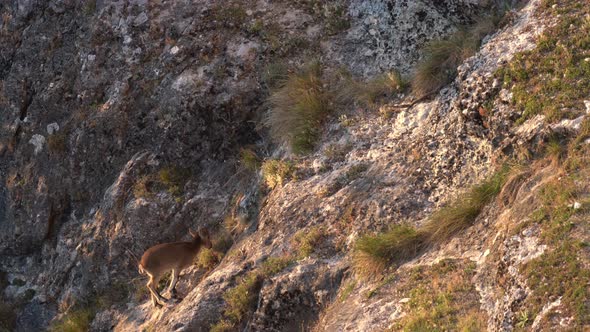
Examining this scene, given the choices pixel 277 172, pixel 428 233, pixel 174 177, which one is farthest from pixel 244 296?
pixel 174 177

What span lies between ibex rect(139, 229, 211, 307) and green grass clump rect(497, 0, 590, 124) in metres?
4.48

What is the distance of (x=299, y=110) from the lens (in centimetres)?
1116

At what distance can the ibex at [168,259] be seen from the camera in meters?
10.7

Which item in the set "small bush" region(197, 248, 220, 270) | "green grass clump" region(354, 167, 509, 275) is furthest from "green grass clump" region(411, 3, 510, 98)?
"small bush" region(197, 248, 220, 270)

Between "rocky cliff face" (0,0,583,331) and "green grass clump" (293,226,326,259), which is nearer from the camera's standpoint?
"rocky cliff face" (0,0,583,331)

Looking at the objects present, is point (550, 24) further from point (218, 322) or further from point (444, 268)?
point (218, 322)

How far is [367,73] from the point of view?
11.5 metres

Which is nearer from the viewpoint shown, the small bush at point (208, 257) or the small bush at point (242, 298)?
the small bush at point (242, 298)

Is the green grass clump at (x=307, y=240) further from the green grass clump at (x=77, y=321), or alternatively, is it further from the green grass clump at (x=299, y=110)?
the green grass clump at (x=77, y=321)

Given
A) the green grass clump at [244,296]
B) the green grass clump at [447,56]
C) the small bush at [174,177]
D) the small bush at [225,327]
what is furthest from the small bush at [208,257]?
the green grass clump at [447,56]

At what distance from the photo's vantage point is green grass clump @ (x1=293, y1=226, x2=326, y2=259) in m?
9.18

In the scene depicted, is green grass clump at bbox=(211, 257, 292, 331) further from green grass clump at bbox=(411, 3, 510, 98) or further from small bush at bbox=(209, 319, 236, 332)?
green grass clump at bbox=(411, 3, 510, 98)

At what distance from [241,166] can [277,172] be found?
3.61ft

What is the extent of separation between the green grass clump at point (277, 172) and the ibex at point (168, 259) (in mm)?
1114
